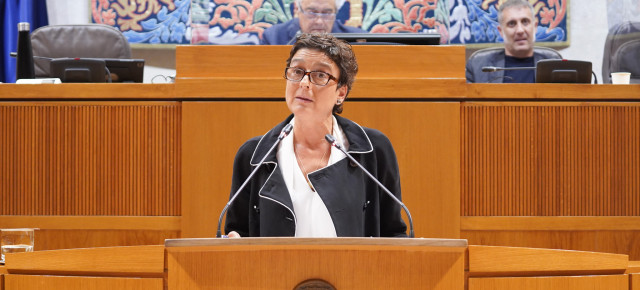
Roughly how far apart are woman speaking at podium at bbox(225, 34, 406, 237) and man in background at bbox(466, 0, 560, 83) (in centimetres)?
234

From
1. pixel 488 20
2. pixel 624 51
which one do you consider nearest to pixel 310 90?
pixel 624 51

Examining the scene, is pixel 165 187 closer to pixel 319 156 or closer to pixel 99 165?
pixel 99 165

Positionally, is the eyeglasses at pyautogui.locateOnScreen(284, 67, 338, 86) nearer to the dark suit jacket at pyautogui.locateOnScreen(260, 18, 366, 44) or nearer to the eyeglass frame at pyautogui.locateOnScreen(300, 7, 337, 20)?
the eyeglass frame at pyautogui.locateOnScreen(300, 7, 337, 20)

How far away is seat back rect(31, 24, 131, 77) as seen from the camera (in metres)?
4.11

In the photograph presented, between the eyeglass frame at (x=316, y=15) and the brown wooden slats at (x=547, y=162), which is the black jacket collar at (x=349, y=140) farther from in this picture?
the eyeglass frame at (x=316, y=15)

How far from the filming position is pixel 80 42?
413cm

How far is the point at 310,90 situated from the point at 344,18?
334 centimetres

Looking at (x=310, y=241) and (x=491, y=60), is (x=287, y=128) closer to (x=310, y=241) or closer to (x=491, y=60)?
(x=310, y=241)

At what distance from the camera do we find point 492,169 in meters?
2.50

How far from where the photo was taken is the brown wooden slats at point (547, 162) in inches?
98.3

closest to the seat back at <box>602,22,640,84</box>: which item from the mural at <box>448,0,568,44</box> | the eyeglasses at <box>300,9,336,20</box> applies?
the mural at <box>448,0,568,44</box>

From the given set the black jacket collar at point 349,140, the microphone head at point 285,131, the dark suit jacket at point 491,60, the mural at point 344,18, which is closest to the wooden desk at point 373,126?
the black jacket collar at point 349,140

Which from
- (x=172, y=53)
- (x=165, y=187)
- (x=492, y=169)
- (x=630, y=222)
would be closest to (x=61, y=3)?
(x=172, y=53)

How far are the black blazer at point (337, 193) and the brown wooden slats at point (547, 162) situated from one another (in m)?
0.52
